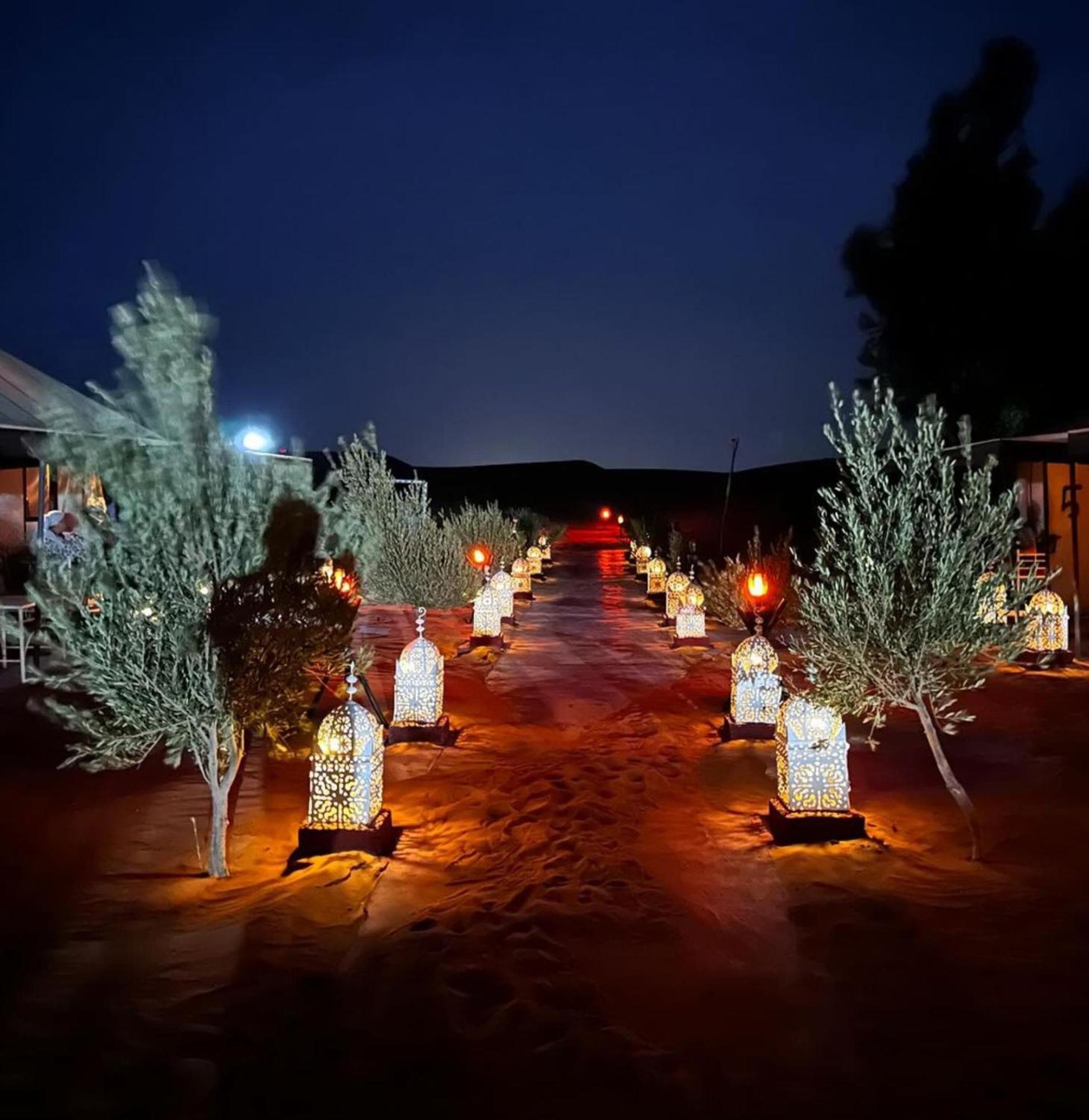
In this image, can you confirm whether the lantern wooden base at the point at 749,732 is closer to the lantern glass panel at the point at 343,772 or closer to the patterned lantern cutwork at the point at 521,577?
the lantern glass panel at the point at 343,772

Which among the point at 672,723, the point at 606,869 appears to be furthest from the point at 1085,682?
the point at 606,869

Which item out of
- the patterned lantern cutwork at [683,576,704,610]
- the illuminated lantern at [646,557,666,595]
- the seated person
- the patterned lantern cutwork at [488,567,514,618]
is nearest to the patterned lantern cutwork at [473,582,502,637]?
the patterned lantern cutwork at [488,567,514,618]

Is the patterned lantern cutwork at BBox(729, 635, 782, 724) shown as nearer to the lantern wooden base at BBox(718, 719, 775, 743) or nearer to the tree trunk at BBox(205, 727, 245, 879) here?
the lantern wooden base at BBox(718, 719, 775, 743)

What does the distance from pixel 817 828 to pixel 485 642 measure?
7.97m

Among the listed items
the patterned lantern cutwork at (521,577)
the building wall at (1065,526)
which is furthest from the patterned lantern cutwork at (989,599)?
the patterned lantern cutwork at (521,577)

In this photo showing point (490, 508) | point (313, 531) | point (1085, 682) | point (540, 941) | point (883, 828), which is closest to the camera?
point (540, 941)

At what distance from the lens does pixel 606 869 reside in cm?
495

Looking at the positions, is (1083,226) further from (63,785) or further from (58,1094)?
(58,1094)

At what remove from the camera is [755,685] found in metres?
7.90

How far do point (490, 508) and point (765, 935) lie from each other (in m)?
20.7

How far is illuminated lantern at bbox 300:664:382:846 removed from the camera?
17.3ft

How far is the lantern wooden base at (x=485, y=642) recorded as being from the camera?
12.8 m

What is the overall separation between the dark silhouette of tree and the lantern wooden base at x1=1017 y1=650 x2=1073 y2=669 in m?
15.0

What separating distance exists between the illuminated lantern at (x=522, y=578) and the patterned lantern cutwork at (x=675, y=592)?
4047 millimetres
